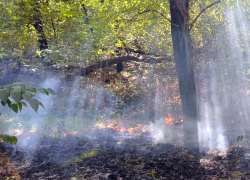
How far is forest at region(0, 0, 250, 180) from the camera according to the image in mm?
6152

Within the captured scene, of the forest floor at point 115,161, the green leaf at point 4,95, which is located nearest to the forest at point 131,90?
the forest floor at point 115,161

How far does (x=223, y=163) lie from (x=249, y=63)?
5.89m

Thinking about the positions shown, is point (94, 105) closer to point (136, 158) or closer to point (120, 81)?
point (120, 81)

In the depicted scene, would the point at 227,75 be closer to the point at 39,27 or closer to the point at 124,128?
the point at 124,128

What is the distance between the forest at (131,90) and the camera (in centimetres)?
615

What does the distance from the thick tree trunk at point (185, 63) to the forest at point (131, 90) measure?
3 cm

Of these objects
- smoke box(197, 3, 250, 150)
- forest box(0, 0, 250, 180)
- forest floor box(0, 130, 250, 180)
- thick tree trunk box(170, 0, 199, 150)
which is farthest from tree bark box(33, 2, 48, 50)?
smoke box(197, 3, 250, 150)

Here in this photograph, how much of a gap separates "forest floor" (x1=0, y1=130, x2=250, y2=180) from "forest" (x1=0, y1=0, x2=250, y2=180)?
2 cm

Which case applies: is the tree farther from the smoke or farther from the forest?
the smoke

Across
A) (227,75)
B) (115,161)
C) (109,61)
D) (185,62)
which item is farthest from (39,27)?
(115,161)

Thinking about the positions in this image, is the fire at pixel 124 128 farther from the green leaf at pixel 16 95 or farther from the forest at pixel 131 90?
the green leaf at pixel 16 95

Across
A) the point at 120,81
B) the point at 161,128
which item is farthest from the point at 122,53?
the point at 161,128

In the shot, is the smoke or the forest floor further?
the smoke

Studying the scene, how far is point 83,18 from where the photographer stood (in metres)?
11.5
